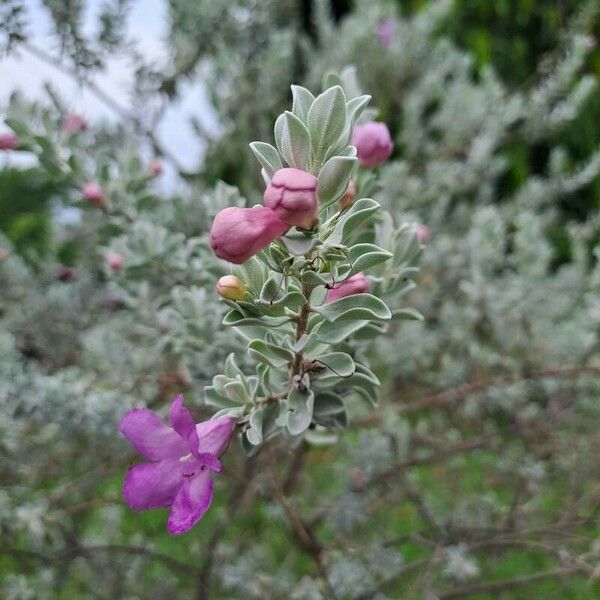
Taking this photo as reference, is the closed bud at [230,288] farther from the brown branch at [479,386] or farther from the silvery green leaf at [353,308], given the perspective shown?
the brown branch at [479,386]

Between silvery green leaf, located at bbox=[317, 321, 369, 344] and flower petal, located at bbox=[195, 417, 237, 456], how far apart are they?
0.44 feet

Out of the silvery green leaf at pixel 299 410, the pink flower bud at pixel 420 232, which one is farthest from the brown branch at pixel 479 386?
the silvery green leaf at pixel 299 410

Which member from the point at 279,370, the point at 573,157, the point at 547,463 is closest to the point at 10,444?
the point at 279,370

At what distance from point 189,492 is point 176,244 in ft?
2.09

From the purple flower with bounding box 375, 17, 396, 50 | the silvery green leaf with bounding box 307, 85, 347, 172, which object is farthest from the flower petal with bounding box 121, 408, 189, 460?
the purple flower with bounding box 375, 17, 396, 50

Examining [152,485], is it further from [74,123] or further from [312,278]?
[74,123]

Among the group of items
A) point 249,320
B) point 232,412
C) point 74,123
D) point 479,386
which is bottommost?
point 479,386

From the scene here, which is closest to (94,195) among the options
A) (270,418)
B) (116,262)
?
(116,262)

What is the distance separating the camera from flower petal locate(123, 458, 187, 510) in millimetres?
732

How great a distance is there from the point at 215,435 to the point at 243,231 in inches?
9.0

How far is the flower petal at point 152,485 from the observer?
73 cm

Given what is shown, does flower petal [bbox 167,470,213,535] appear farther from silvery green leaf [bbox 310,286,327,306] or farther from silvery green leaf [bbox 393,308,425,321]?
silvery green leaf [bbox 393,308,425,321]

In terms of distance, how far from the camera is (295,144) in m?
0.68

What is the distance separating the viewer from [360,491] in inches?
65.1
